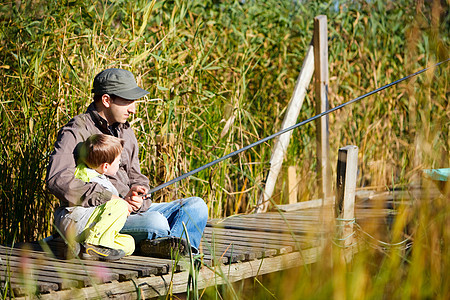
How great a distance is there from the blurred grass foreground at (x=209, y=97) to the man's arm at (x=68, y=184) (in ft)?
2.28

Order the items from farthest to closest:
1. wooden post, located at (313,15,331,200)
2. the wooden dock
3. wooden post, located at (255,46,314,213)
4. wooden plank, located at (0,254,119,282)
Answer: wooden post, located at (313,15,331,200) < wooden post, located at (255,46,314,213) < wooden plank, located at (0,254,119,282) < the wooden dock

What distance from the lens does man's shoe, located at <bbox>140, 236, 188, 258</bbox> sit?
3002mm

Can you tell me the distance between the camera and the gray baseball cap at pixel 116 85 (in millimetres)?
3186

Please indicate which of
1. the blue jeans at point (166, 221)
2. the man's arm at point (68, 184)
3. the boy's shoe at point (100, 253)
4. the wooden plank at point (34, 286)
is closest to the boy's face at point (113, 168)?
the man's arm at point (68, 184)

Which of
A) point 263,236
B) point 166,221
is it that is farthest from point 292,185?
point 166,221

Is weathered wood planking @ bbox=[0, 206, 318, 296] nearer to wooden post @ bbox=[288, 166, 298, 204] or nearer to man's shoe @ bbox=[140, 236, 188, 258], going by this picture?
man's shoe @ bbox=[140, 236, 188, 258]

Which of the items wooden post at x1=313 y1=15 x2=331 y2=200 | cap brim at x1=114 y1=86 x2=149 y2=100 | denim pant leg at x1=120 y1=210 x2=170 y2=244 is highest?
wooden post at x1=313 y1=15 x2=331 y2=200

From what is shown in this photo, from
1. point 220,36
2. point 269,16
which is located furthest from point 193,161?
point 269,16

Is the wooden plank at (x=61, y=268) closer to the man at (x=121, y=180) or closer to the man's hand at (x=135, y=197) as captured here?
the man at (x=121, y=180)

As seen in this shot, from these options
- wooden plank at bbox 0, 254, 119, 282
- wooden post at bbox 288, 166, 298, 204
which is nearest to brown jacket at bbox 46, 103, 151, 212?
wooden plank at bbox 0, 254, 119, 282

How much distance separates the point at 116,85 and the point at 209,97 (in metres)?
1.29

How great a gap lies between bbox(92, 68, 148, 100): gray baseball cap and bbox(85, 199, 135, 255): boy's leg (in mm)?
584

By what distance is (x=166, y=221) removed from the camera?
3199mm

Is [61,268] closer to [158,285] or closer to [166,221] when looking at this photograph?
[158,285]
